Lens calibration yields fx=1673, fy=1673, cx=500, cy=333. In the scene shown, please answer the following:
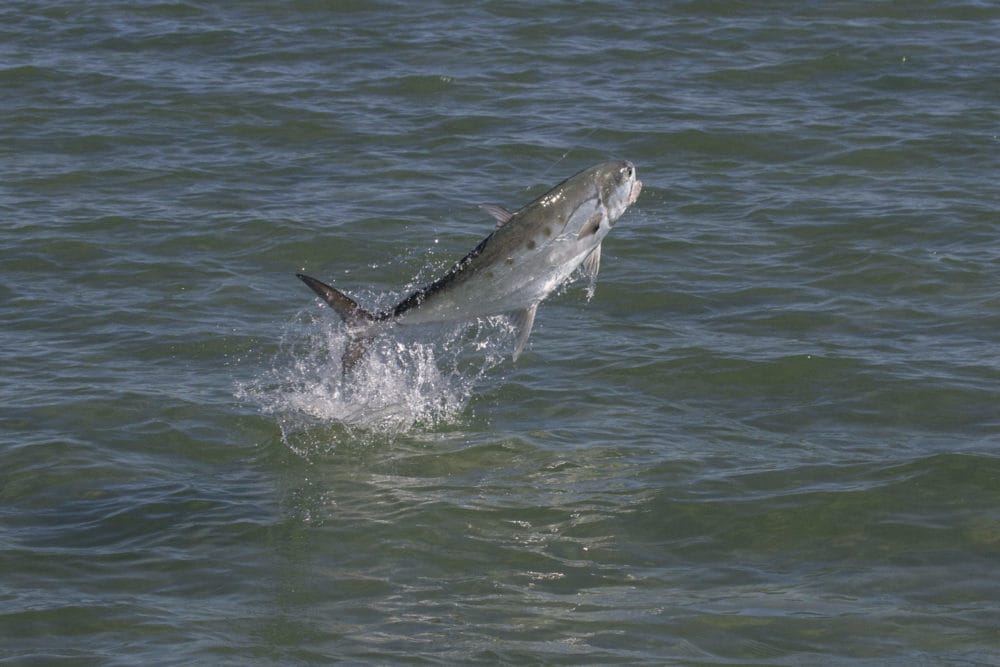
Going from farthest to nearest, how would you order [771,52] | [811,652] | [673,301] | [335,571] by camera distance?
1. [771,52]
2. [673,301]
3. [335,571]
4. [811,652]

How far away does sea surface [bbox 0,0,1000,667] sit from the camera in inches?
317

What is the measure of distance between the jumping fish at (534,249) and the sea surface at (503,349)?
1.27 meters

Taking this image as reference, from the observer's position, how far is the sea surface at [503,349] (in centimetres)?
806

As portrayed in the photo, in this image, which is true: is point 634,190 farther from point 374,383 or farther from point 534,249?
point 374,383

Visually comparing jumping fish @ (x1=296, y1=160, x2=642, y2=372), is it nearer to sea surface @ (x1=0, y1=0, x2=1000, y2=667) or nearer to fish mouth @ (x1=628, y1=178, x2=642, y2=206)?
fish mouth @ (x1=628, y1=178, x2=642, y2=206)

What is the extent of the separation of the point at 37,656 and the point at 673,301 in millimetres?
6332

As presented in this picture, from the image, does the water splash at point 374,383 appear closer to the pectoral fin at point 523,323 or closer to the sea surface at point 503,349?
the sea surface at point 503,349

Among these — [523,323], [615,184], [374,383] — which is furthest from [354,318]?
[374,383]

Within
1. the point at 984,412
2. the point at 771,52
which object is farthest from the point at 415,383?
the point at 771,52

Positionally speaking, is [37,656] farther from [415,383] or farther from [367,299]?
[367,299]

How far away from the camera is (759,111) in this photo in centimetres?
1706

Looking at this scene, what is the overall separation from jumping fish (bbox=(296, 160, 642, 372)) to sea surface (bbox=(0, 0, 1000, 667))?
1.27 metres

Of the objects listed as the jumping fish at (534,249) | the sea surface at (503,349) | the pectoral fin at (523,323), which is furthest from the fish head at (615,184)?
the sea surface at (503,349)

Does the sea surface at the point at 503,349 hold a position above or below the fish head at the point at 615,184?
below
